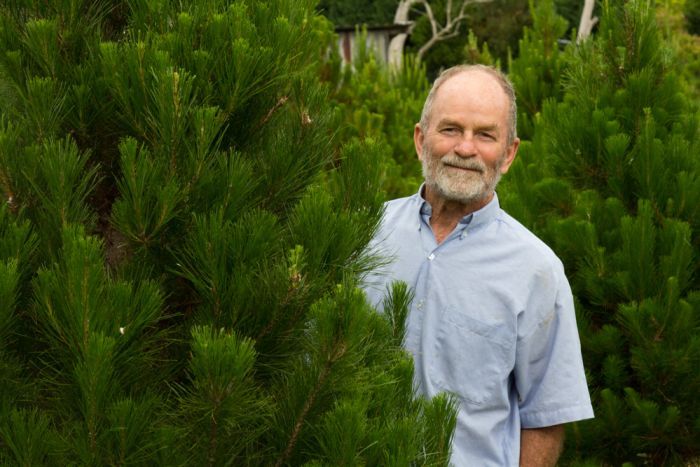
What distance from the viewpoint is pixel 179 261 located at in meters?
2.08

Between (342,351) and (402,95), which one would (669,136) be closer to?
(342,351)

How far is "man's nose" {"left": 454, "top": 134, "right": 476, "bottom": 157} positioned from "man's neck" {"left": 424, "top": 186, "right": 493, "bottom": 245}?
164 millimetres

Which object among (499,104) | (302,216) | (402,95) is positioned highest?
(302,216)

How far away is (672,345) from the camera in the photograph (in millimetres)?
4047

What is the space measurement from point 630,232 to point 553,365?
123cm

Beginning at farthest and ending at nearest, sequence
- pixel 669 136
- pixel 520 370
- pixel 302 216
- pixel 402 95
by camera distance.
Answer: pixel 402 95 → pixel 669 136 → pixel 520 370 → pixel 302 216

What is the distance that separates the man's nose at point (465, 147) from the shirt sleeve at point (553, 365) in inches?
19.6

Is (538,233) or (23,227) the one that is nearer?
(23,227)

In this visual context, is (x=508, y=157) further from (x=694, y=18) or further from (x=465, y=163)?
(x=694, y=18)

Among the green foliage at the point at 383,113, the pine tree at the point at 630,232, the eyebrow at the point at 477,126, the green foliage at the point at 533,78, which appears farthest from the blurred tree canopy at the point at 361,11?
the eyebrow at the point at 477,126

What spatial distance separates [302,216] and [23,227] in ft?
1.91

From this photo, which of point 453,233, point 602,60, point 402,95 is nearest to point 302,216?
point 453,233

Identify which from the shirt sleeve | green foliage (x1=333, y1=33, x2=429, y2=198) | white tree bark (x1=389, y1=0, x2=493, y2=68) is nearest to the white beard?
the shirt sleeve

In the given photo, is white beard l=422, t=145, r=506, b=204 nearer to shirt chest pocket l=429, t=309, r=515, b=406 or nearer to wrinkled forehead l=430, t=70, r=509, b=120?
wrinkled forehead l=430, t=70, r=509, b=120
